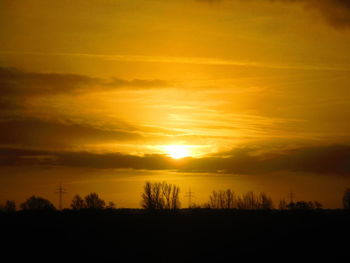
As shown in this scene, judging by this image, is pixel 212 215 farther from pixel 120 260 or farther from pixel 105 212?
pixel 120 260

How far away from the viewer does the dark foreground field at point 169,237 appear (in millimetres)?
37312

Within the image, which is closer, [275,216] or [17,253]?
[17,253]

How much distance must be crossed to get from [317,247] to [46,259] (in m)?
18.3

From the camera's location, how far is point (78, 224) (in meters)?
45.5

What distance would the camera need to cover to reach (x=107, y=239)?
41.3 metres

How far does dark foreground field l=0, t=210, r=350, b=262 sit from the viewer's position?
37312 millimetres

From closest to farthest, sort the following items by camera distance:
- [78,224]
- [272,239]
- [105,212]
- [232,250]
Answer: [232,250]
[272,239]
[78,224]
[105,212]

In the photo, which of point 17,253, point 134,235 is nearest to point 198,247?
point 134,235

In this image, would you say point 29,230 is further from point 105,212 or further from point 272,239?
point 272,239

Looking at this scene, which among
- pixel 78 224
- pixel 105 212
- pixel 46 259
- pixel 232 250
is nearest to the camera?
pixel 46 259

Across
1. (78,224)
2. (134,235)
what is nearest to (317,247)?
(134,235)

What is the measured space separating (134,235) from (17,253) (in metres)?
9.35

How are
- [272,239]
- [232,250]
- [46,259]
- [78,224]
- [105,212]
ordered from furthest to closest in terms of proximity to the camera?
[105,212], [78,224], [272,239], [232,250], [46,259]

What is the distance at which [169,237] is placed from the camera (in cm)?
4262
